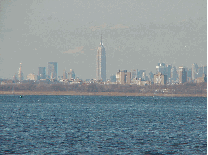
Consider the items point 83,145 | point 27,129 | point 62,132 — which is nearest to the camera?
point 83,145

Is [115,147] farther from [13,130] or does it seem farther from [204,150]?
[13,130]

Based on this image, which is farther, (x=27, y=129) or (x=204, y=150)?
(x=27, y=129)

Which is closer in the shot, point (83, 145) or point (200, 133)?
point (83, 145)

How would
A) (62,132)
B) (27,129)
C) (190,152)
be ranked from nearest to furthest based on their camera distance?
1. (190,152)
2. (62,132)
3. (27,129)

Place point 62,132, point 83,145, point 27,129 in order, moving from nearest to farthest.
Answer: point 83,145, point 62,132, point 27,129

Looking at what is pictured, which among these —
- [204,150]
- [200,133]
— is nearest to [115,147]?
[204,150]

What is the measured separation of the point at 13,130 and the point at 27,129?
2.05 m

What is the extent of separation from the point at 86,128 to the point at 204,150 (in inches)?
803

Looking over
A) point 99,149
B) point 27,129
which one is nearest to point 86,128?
point 27,129

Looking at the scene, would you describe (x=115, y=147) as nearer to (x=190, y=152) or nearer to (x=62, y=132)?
(x=190, y=152)

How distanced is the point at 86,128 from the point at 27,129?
759 centimetres

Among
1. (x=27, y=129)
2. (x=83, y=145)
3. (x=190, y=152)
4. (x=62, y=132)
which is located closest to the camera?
(x=190, y=152)

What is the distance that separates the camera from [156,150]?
39.3 meters

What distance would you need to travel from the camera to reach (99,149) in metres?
39.2
